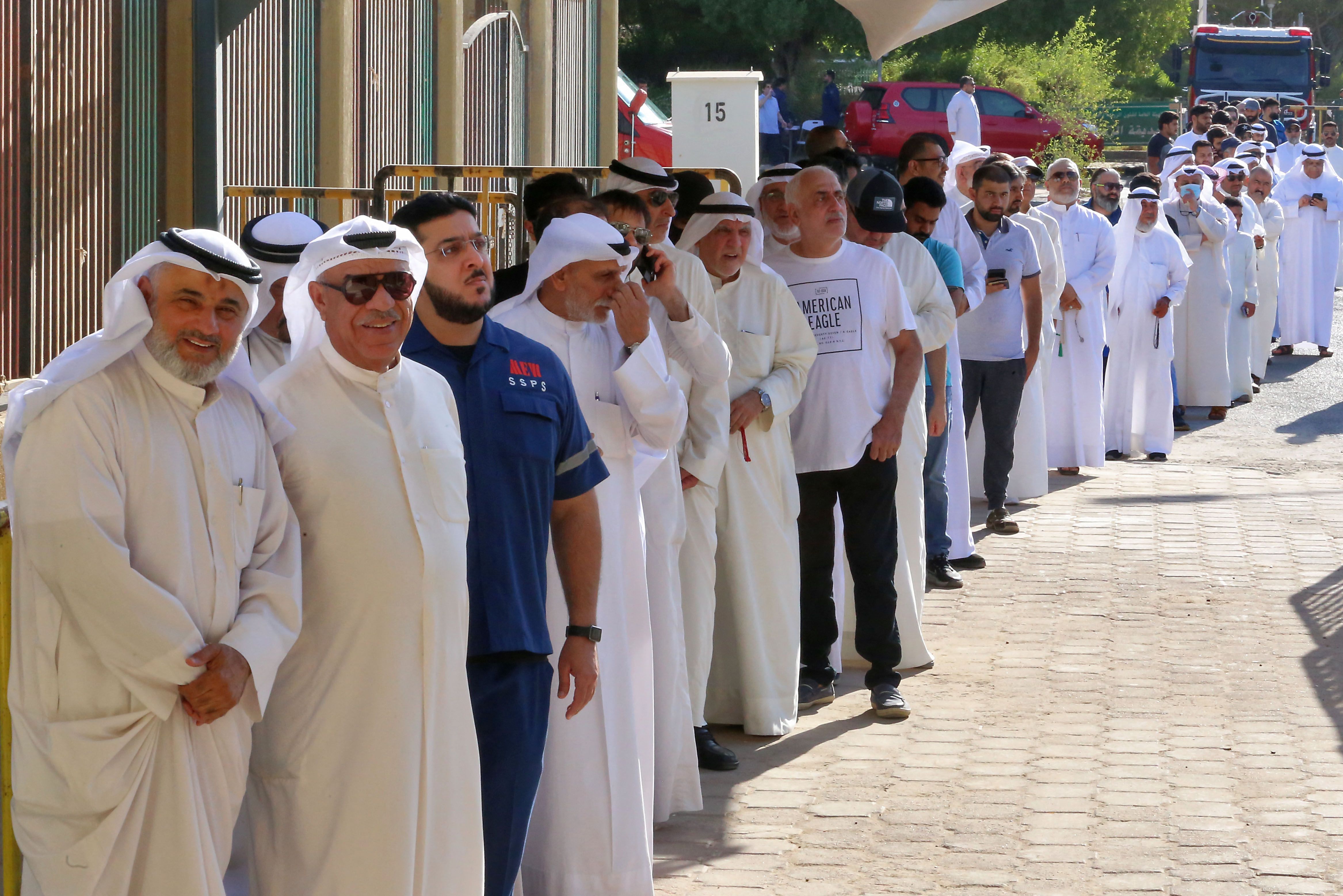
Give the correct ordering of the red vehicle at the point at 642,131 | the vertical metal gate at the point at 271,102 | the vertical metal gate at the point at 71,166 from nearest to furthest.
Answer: the vertical metal gate at the point at 71,166, the vertical metal gate at the point at 271,102, the red vehicle at the point at 642,131

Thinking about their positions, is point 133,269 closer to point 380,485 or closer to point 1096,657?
point 380,485

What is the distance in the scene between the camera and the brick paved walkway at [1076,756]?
16.5 feet

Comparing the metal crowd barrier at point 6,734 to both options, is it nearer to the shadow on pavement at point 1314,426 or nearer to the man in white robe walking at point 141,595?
the man in white robe walking at point 141,595

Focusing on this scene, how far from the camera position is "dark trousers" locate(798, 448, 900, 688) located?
642 centimetres

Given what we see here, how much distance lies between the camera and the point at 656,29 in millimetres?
40250

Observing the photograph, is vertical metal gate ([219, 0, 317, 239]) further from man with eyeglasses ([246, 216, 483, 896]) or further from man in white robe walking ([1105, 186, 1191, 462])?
man in white robe walking ([1105, 186, 1191, 462])

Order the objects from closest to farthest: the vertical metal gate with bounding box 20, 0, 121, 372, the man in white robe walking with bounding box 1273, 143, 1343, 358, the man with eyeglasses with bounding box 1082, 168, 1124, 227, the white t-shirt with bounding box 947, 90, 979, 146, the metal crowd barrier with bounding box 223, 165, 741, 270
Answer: the vertical metal gate with bounding box 20, 0, 121, 372 → the metal crowd barrier with bounding box 223, 165, 741, 270 → the man with eyeglasses with bounding box 1082, 168, 1124, 227 → the man in white robe walking with bounding box 1273, 143, 1343, 358 → the white t-shirt with bounding box 947, 90, 979, 146

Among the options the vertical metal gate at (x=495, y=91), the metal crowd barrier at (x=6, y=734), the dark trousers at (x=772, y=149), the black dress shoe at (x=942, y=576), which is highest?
the dark trousers at (x=772, y=149)

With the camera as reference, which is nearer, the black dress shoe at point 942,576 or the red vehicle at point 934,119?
the black dress shoe at point 942,576

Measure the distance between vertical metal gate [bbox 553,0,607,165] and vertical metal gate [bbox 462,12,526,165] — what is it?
969mm

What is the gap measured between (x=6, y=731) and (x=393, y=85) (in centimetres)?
798

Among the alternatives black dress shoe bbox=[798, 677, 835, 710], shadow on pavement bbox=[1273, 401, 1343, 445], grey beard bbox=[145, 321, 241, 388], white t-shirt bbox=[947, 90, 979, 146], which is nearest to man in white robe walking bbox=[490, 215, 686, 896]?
grey beard bbox=[145, 321, 241, 388]

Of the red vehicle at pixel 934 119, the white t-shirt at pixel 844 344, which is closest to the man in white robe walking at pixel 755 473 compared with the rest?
the white t-shirt at pixel 844 344

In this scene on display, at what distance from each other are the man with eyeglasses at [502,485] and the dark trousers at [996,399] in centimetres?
595
